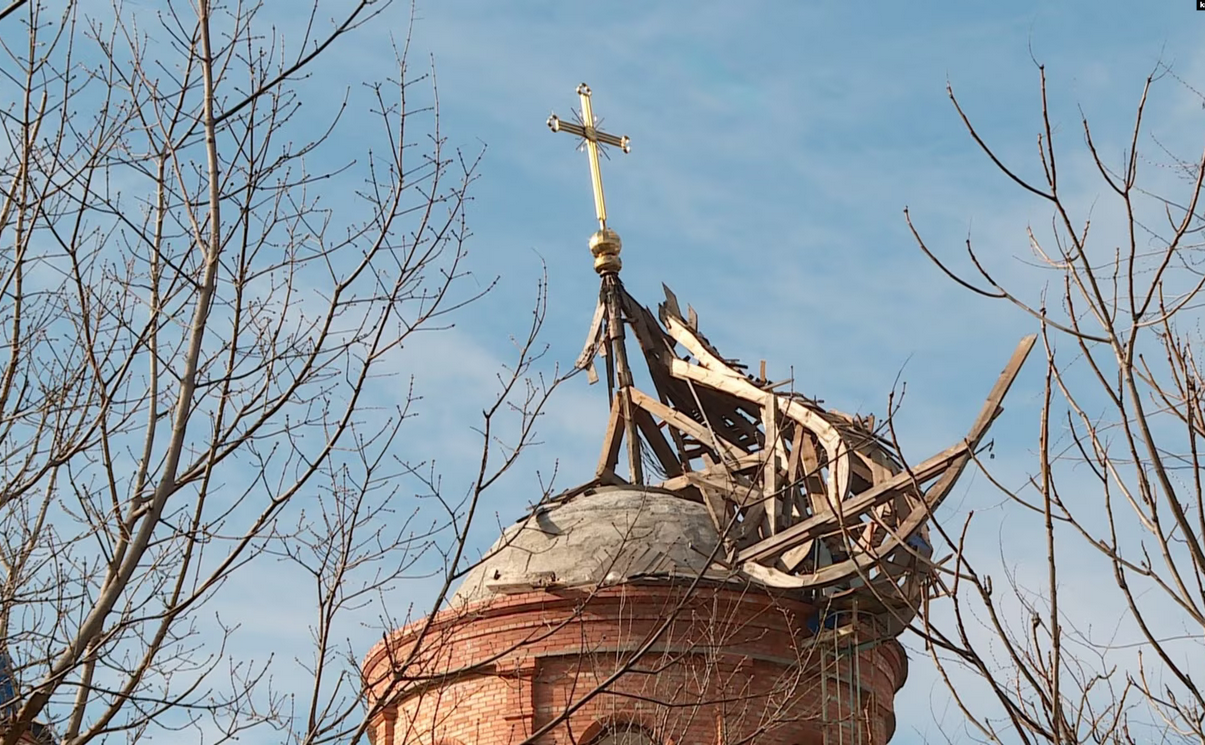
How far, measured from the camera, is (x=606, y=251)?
19281 millimetres

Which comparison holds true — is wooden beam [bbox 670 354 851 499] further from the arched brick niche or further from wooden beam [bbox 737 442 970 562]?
the arched brick niche

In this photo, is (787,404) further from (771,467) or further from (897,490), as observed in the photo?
(897,490)

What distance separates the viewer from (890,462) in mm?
15398

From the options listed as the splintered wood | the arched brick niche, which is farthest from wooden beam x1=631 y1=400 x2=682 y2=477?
the arched brick niche

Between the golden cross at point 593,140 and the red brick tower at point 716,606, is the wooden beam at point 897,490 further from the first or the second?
the golden cross at point 593,140

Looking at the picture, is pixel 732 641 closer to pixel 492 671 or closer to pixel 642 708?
pixel 642 708

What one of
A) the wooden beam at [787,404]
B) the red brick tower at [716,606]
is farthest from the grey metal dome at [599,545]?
the wooden beam at [787,404]

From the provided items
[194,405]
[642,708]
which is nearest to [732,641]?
[642,708]

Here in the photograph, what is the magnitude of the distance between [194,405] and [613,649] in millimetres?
9092

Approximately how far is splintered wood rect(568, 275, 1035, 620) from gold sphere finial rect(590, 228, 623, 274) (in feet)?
0.53

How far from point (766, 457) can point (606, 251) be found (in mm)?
7737

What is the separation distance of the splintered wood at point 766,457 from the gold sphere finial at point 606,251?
16 cm

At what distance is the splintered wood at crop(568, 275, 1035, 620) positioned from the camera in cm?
1426

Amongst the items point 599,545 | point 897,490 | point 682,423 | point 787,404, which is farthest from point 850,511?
point 682,423
